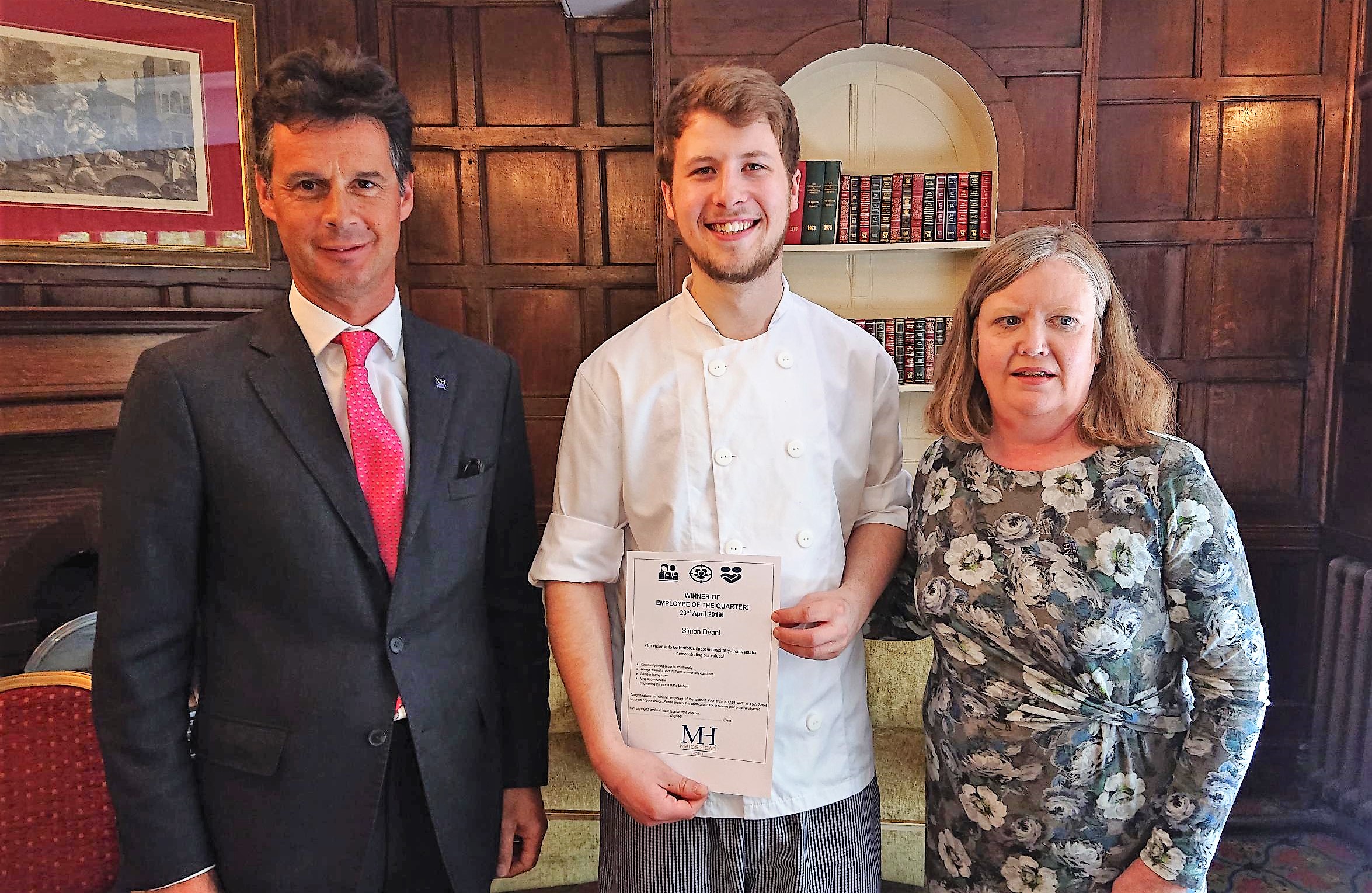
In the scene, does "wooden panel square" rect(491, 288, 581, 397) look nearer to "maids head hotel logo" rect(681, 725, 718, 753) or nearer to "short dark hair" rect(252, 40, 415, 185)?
"short dark hair" rect(252, 40, 415, 185)

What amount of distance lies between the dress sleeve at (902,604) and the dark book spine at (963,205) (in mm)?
1979

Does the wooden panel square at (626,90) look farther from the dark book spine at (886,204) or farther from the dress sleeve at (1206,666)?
the dress sleeve at (1206,666)

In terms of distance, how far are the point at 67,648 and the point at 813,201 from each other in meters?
3.07

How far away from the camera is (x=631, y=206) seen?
3.46 meters

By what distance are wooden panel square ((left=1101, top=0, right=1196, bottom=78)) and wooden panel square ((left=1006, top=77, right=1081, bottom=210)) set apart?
227 millimetres

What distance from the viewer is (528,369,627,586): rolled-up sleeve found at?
4.07 ft

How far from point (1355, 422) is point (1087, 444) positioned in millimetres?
2567

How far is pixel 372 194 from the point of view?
1.16 meters

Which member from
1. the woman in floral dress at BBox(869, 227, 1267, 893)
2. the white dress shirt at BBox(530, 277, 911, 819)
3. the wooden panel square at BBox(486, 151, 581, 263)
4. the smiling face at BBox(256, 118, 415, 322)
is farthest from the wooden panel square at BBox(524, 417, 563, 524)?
the woman in floral dress at BBox(869, 227, 1267, 893)

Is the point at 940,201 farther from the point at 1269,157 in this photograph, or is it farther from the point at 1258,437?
the point at 1258,437

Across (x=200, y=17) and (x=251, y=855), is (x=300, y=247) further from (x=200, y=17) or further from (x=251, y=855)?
(x=200, y=17)

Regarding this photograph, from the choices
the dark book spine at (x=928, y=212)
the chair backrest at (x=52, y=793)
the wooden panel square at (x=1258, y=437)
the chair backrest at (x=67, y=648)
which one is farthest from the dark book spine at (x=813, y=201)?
the chair backrest at (x=67, y=648)

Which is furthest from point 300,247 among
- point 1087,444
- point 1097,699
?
point 1097,699

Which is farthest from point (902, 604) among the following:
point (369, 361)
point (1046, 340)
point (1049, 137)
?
point (1049, 137)
